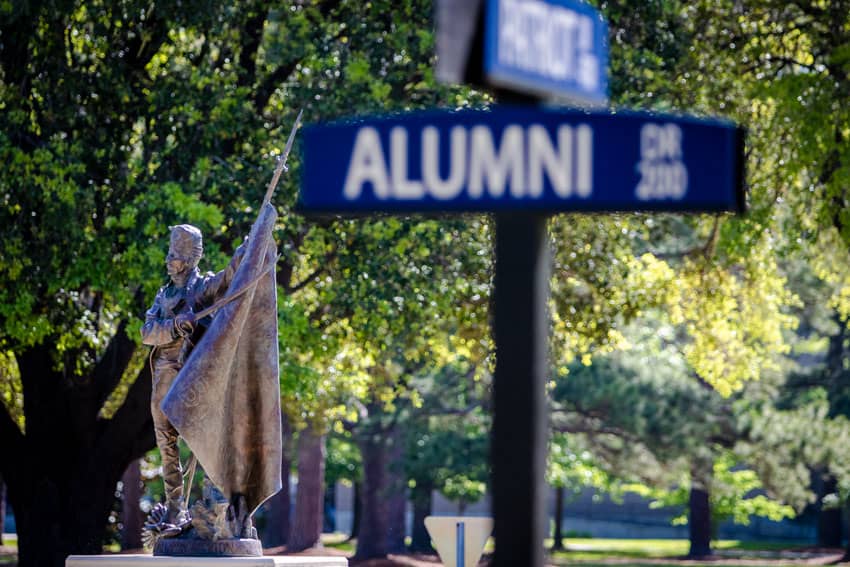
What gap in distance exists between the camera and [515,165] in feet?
17.9

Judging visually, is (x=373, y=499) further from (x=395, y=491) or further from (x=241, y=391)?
(x=241, y=391)

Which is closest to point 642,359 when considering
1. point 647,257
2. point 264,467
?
point 647,257

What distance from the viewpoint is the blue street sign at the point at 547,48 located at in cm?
529

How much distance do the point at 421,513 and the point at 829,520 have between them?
47.4 feet

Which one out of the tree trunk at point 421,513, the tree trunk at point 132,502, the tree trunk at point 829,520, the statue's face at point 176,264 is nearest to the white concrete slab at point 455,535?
the statue's face at point 176,264

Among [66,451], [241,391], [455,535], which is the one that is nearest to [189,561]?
[241,391]

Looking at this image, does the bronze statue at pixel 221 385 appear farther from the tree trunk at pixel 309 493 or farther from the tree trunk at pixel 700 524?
the tree trunk at pixel 700 524

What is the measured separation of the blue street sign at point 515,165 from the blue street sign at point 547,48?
5.2 inches

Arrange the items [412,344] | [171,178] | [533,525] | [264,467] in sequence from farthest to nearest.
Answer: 1. [412,344]
2. [171,178]
3. [264,467]
4. [533,525]

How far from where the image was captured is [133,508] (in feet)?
105

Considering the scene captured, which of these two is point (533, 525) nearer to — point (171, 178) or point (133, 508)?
point (171, 178)

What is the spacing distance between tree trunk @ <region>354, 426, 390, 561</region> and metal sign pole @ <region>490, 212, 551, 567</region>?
96.2 ft

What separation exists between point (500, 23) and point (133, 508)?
27.9 m

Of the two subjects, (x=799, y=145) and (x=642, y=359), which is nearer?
(x=799, y=145)
